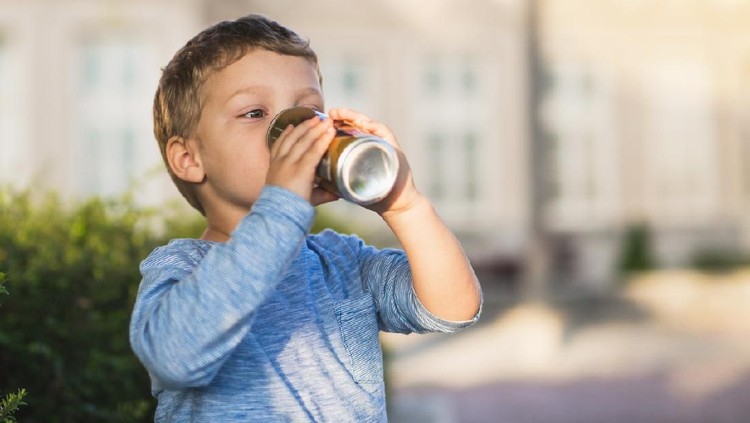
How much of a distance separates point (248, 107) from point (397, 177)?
338mm

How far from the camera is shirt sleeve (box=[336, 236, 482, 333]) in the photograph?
1854 mm

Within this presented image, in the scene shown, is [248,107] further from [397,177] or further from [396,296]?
[396,296]

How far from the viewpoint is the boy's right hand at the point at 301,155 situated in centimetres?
152

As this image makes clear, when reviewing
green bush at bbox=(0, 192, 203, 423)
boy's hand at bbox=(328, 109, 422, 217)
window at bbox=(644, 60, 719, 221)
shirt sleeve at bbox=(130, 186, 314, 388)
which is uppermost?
boy's hand at bbox=(328, 109, 422, 217)

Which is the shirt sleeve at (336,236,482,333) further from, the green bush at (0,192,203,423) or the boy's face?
the green bush at (0,192,203,423)

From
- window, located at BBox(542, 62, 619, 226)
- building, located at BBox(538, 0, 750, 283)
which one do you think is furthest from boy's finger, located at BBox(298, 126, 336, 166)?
window, located at BBox(542, 62, 619, 226)

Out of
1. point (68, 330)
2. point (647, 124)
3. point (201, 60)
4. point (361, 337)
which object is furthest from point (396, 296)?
point (647, 124)

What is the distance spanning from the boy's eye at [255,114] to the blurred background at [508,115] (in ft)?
34.9

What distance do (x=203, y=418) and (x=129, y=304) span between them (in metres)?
1.54

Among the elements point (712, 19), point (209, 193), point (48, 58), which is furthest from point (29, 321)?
point (712, 19)

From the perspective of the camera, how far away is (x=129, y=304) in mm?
3141

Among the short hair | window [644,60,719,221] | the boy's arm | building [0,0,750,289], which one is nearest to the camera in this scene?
the boy's arm

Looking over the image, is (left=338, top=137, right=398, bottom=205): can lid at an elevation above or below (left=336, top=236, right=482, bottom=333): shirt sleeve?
above

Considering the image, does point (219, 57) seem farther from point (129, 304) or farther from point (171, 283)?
point (129, 304)
